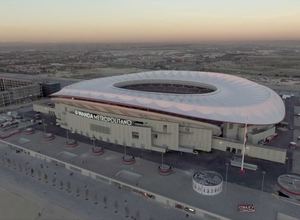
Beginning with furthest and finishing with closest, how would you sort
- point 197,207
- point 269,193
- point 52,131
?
point 52,131
point 269,193
point 197,207

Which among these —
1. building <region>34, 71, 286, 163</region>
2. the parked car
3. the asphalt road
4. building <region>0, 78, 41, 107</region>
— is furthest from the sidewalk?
building <region>0, 78, 41, 107</region>

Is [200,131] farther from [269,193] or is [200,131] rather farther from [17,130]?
[17,130]

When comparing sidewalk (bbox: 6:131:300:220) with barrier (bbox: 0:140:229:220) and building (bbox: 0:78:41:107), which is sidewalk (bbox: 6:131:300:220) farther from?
building (bbox: 0:78:41:107)

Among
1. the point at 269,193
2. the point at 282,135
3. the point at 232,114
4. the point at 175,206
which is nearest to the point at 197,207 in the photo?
the point at 175,206

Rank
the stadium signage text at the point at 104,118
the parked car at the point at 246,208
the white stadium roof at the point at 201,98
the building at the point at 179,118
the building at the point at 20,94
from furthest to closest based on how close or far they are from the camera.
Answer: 1. the building at the point at 20,94
2. the stadium signage text at the point at 104,118
3. the building at the point at 179,118
4. the white stadium roof at the point at 201,98
5. the parked car at the point at 246,208

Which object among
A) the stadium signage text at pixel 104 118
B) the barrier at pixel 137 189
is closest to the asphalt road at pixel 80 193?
the barrier at pixel 137 189

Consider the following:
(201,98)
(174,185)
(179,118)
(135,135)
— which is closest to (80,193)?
(174,185)

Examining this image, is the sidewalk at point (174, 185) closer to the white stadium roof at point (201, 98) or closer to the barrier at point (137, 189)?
the barrier at point (137, 189)

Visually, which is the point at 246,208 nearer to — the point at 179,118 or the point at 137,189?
the point at 137,189
